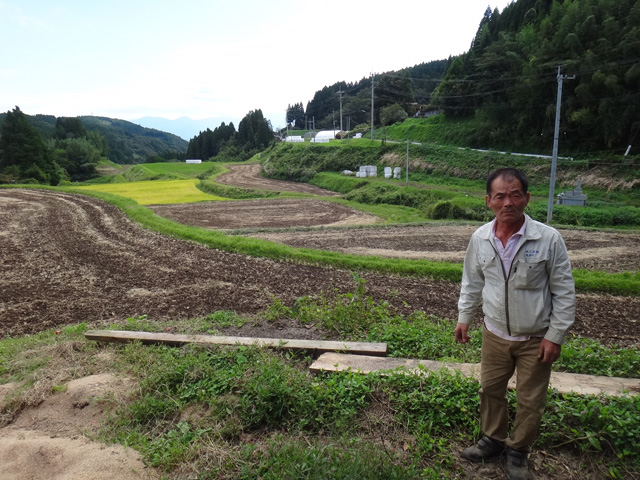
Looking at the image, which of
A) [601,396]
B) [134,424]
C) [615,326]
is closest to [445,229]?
[615,326]

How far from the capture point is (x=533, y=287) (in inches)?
105

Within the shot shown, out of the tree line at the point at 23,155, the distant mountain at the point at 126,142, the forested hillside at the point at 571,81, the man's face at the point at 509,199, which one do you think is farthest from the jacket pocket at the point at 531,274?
the distant mountain at the point at 126,142

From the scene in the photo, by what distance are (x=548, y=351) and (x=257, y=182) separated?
44431 millimetres

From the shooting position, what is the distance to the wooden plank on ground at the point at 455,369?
3.44 m

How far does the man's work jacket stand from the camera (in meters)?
2.60

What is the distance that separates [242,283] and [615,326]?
25.3ft

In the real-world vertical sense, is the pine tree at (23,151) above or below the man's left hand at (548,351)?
above

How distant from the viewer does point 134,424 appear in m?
3.57

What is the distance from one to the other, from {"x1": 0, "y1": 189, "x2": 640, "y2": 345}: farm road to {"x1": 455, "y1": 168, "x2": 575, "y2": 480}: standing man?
2995 mm

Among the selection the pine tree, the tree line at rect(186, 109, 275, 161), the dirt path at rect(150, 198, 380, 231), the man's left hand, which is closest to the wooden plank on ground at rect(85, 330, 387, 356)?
the man's left hand

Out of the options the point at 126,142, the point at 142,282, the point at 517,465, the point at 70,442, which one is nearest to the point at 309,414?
the point at 517,465

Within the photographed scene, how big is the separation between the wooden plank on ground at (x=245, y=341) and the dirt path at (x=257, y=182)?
30434 mm

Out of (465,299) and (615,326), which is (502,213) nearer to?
(465,299)

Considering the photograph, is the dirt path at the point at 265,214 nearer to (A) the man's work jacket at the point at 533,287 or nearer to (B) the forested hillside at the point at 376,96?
(A) the man's work jacket at the point at 533,287
